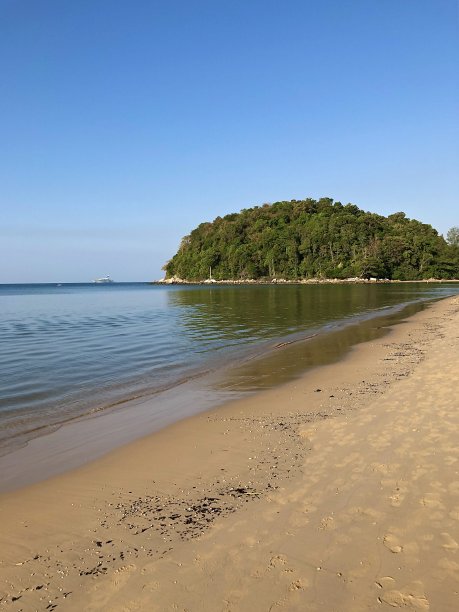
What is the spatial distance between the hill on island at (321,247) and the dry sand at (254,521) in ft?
436

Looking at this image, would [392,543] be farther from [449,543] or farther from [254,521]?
[254,521]

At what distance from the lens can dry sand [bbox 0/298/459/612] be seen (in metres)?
3.34

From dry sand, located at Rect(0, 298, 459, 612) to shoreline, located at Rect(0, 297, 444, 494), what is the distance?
459 mm

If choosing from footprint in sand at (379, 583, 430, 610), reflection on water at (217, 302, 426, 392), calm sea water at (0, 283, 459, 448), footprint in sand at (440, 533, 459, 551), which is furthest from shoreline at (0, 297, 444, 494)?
footprint in sand at (440, 533, 459, 551)

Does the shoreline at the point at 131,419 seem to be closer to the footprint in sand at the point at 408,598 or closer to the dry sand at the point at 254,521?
the dry sand at the point at 254,521

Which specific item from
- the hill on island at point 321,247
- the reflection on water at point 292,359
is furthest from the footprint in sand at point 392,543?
the hill on island at point 321,247

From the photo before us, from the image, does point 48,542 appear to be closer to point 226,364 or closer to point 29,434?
point 29,434

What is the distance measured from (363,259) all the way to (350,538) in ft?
448

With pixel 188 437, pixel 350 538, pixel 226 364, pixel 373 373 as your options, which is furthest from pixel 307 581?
pixel 226 364

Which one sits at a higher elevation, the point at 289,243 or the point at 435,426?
the point at 289,243

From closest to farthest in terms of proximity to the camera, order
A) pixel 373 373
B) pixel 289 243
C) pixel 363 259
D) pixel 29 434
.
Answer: pixel 29 434
pixel 373 373
pixel 363 259
pixel 289 243

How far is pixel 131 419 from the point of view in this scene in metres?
8.68

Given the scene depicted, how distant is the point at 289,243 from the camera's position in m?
157

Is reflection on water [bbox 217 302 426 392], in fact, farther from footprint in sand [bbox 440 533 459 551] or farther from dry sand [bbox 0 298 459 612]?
footprint in sand [bbox 440 533 459 551]
